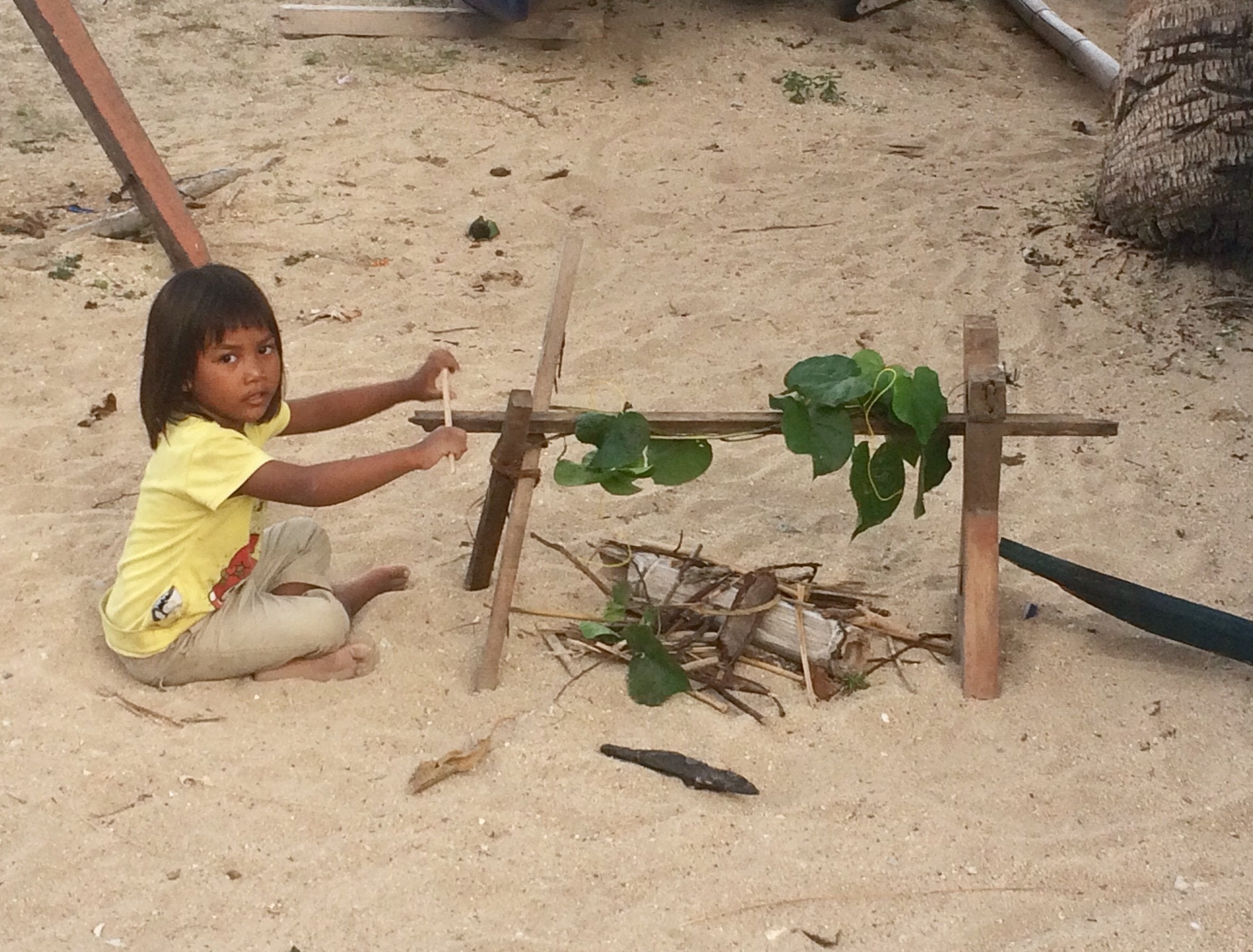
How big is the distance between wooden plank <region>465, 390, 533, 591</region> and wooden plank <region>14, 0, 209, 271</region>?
2315mm

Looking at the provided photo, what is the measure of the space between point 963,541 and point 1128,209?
9.30 feet

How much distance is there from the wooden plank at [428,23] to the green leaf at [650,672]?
5.71 meters

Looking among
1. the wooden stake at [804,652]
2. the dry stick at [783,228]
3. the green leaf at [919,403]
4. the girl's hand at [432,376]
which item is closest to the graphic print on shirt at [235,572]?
the girl's hand at [432,376]

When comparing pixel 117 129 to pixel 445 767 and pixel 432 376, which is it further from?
pixel 445 767

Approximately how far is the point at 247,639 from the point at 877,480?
1.44 m

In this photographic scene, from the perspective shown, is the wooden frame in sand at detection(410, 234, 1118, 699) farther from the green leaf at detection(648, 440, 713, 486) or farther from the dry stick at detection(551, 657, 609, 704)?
the dry stick at detection(551, 657, 609, 704)

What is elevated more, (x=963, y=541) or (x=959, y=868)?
(x=963, y=541)

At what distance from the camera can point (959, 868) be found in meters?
2.52

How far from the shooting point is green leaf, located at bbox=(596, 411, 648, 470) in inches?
113

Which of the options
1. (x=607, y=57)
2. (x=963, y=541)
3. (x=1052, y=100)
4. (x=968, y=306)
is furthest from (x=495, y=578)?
(x=1052, y=100)

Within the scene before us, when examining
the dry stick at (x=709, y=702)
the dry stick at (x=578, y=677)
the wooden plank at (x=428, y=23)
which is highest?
the wooden plank at (x=428, y=23)

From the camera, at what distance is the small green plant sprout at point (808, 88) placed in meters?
7.38

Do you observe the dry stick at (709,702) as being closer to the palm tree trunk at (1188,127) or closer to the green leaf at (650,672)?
the green leaf at (650,672)

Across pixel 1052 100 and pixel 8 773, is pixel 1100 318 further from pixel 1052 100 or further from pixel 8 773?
pixel 8 773
